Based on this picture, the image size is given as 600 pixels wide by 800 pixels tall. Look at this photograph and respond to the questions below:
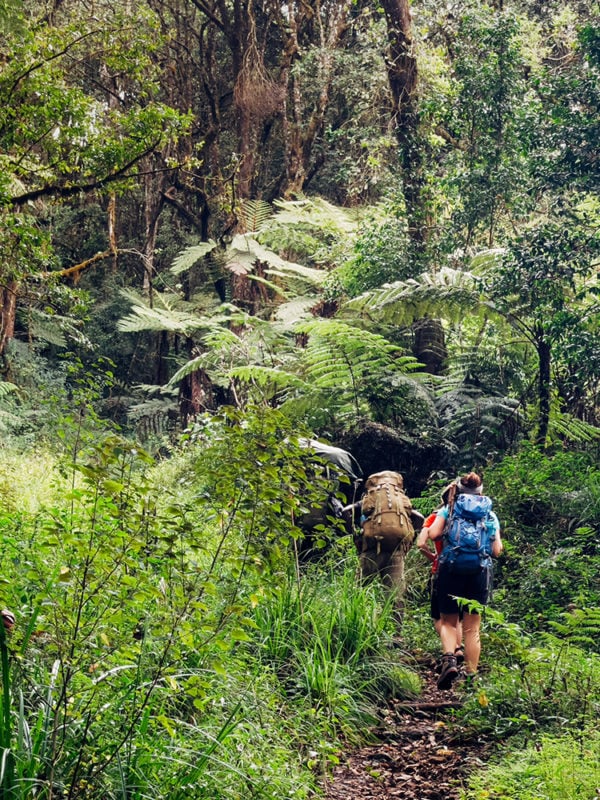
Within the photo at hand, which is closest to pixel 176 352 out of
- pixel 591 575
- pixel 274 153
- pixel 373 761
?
pixel 274 153

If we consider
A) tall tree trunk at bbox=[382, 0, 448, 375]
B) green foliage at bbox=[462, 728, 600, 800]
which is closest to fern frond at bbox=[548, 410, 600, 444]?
tall tree trunk at bbox=[382, 0, 448, 375]

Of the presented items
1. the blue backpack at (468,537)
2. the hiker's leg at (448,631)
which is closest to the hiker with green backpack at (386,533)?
the hiker's leg at (448,631)

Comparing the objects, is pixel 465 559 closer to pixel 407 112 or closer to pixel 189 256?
pixel 407 112

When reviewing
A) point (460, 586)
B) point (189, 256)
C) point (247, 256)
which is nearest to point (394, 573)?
point (460, 586)

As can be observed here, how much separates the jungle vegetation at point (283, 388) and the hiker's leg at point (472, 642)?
241 millimetres

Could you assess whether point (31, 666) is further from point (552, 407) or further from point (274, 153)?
point (274, 153)

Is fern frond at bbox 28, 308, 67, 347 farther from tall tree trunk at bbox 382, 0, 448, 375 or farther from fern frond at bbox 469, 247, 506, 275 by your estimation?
fern frond at bbox 469, 247, 506, 275

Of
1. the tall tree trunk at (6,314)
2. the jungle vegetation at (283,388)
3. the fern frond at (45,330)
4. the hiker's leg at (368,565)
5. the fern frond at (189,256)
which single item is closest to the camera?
the jungle vegetation at (283,388)

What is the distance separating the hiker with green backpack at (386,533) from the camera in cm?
692

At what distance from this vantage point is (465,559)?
20.3ft

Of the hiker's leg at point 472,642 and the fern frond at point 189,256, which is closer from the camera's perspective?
the hiker's leg at point 472,642

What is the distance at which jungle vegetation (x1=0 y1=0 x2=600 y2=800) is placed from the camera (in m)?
3.71

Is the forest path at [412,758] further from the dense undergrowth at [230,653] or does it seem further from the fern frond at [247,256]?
the fern frond at [247,256]

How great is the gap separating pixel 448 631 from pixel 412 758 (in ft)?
4.30
